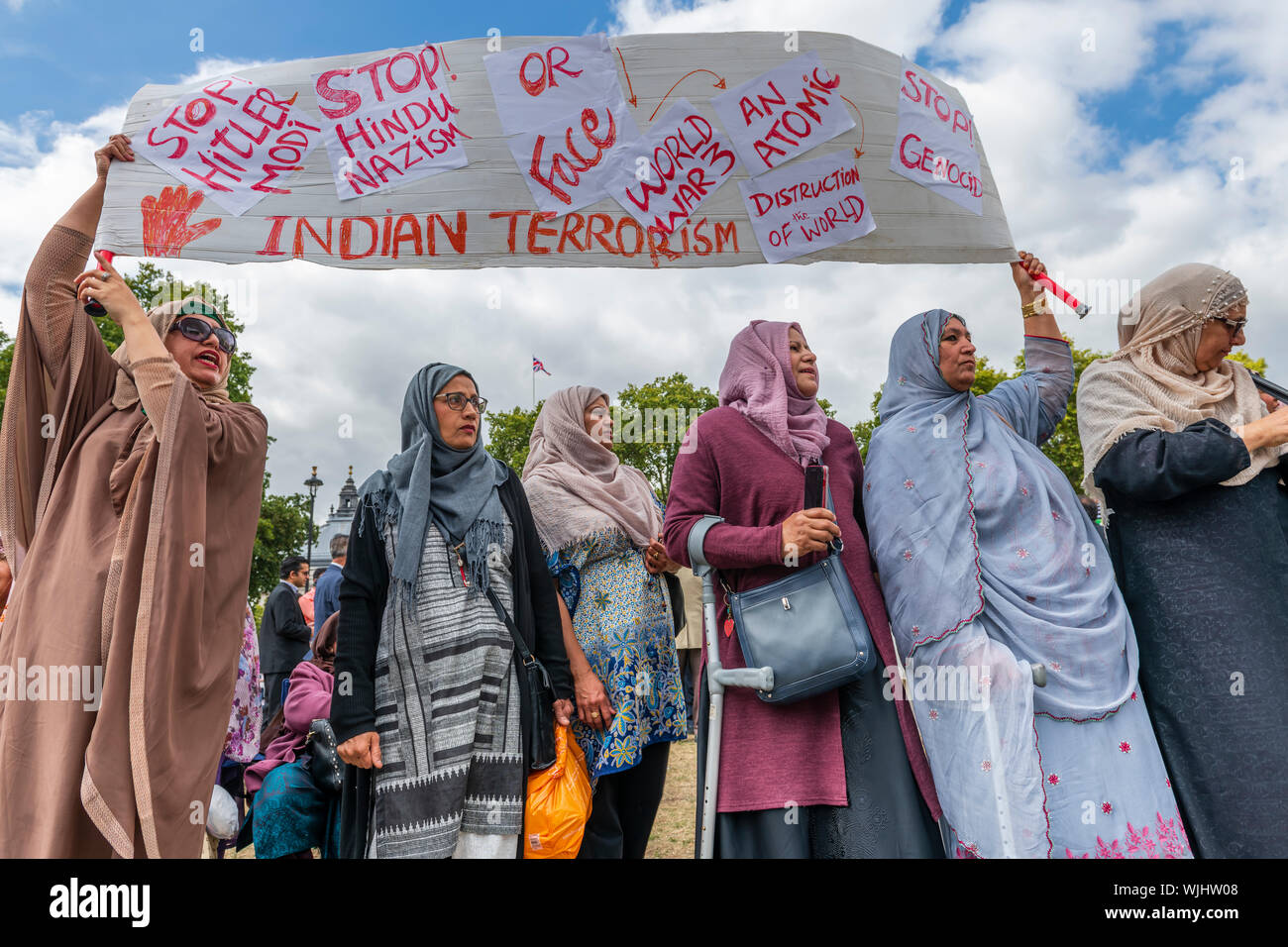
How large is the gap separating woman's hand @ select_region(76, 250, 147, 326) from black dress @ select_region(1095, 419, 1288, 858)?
10.4ft

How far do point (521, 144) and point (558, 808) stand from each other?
2.27 m

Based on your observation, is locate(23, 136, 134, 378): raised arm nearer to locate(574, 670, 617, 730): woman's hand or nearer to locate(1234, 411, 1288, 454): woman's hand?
locate(574, 670, 617, 730): woman's hand

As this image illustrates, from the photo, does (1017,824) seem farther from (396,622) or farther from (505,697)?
(396,622)

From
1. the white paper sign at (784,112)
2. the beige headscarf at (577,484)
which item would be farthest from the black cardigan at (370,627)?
the white paper sign at (784,112)

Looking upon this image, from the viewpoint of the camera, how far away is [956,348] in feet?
9.59

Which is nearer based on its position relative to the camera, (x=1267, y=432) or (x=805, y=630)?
(x=805, y=630)

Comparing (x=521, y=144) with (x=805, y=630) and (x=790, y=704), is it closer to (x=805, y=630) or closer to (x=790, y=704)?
(x=805, y=630)

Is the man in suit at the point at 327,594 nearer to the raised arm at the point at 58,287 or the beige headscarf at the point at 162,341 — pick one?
the beige headscarf at the point at 162,341

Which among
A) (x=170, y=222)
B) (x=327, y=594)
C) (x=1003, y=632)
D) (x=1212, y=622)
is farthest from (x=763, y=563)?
(x=327, y=594)

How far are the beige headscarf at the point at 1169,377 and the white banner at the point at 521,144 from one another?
3.33ft

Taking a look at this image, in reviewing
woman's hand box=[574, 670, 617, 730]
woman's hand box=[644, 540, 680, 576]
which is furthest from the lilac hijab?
woman's hand box=[574, 670, 617, 730]

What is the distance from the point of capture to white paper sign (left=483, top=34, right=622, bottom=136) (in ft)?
9.64

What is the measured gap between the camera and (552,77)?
9.69 feet
